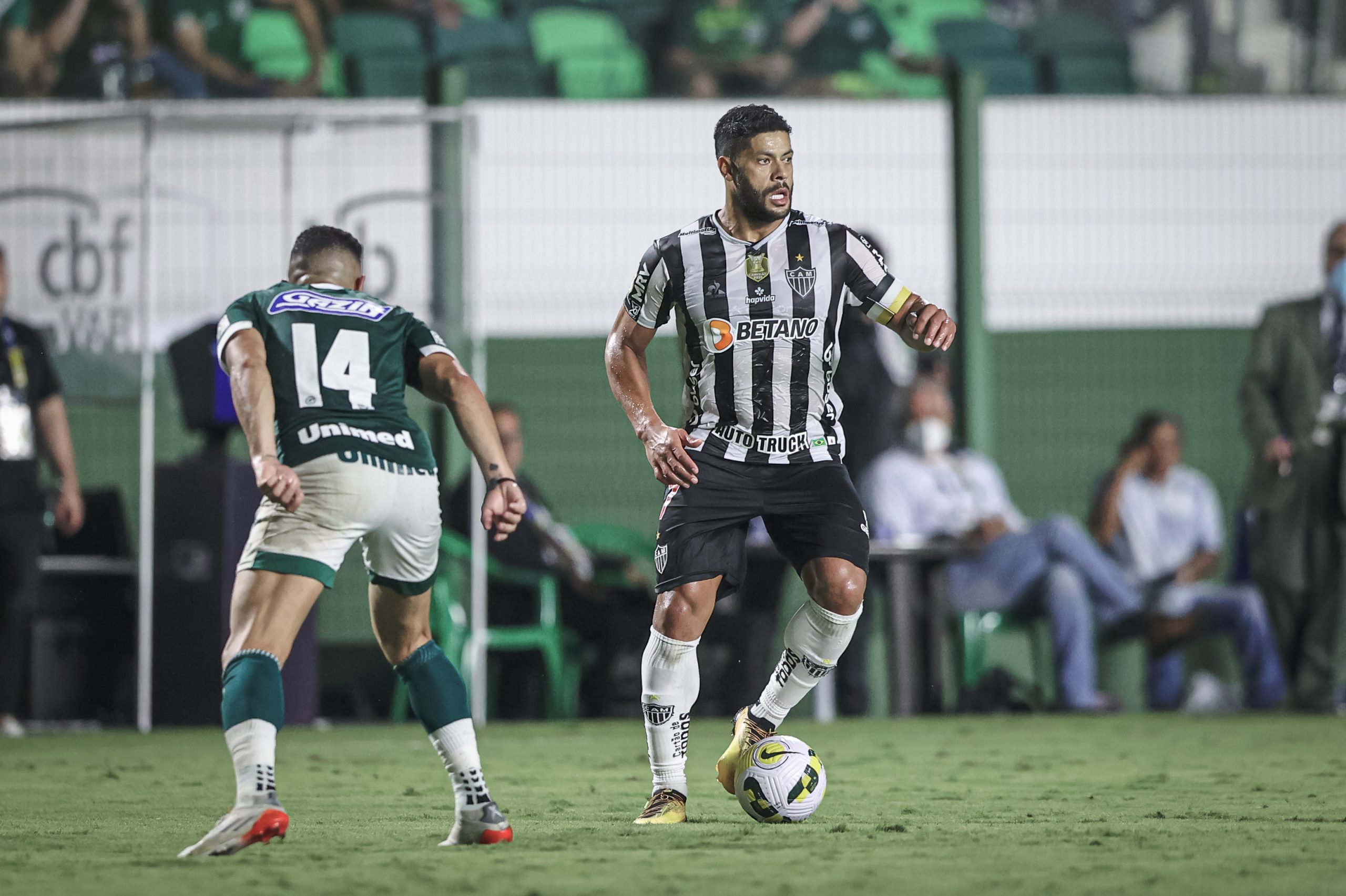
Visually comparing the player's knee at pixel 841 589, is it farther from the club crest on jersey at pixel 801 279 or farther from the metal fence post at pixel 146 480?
the metal fence post at pixel 146 480

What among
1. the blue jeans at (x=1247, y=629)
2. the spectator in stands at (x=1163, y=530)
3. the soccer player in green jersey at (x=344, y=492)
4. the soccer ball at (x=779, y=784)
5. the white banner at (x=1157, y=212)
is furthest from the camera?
the white banner at (x=1157, y=212)

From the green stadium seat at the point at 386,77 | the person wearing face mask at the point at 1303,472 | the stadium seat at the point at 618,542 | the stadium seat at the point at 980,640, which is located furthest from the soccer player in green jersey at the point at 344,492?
the green stadium seat at the point at 386,77

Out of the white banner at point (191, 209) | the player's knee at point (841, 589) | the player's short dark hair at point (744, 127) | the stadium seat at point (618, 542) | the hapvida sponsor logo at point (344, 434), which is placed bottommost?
the player's knee at point (841, 589)

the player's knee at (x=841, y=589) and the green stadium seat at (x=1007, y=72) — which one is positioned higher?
the green stadium seat at (x=1007, y=72)

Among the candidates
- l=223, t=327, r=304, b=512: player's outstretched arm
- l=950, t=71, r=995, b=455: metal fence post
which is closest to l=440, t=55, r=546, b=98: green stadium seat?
l=950, t=71, r=995, b=455: metal fence post

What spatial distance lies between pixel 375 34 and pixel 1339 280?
6693 mm

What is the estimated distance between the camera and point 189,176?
1134 cm

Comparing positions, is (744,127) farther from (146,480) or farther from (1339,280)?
(1339,280)

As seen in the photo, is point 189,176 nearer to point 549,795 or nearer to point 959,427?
point 959,427

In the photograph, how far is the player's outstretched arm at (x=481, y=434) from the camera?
4707mm

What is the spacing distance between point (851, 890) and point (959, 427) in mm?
8229

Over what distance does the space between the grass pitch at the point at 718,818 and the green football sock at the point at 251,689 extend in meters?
0.33

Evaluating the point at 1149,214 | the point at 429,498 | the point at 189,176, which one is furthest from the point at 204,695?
the point at 1149,214

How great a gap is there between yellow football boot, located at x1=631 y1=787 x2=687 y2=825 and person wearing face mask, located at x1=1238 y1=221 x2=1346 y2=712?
19.7 feet
